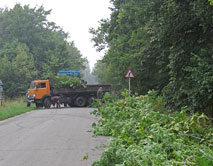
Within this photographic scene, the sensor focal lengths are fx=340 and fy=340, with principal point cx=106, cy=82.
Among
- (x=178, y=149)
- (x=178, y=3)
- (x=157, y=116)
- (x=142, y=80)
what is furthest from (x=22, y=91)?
(x=178, y=149)

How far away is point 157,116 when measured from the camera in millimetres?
9289

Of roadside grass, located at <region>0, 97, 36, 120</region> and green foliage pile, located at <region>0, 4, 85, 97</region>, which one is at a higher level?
green foliage pile, located at <region>0, 4, 85, 97</region>

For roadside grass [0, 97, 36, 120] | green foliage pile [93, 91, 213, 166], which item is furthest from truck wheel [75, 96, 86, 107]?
green foliage pile [93, 91, 213, 166]

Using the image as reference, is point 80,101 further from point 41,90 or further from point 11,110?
point 11,110

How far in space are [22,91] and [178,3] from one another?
3841 centimetres

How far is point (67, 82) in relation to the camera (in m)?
29.7

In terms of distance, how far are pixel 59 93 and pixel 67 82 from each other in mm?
1189

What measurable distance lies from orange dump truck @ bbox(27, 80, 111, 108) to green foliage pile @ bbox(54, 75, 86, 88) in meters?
0.29

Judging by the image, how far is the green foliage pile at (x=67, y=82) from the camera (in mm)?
29609

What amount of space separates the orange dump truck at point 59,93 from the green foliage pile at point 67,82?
29 cm

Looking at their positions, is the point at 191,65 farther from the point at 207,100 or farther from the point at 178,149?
the point at 178,149

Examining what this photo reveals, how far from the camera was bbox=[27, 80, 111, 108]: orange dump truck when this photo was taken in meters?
29.4

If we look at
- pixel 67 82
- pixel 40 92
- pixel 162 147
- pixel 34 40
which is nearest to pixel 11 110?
pixel 40 92

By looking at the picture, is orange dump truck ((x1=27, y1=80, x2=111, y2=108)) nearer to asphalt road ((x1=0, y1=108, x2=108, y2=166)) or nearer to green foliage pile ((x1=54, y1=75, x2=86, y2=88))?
green foliage pile ((x1=54, y1=75, x2=86, y2=88))
